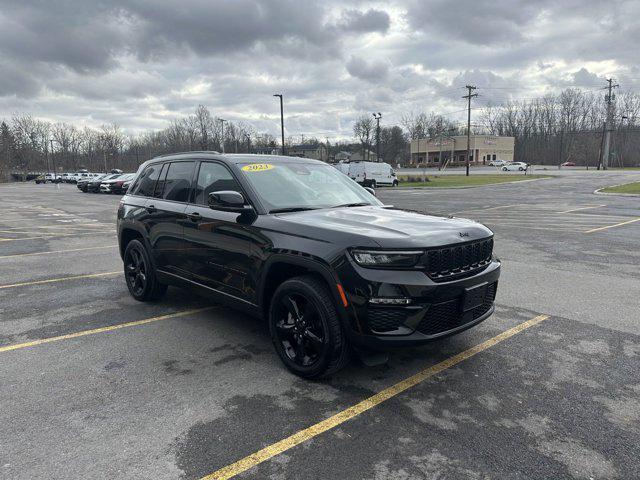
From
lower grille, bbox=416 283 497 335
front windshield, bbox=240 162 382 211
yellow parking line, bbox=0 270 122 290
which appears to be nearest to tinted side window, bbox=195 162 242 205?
front windshield, bbox=240 162 382 211

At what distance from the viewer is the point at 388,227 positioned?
355 centimetres

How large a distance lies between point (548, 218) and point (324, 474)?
1448 centimetres

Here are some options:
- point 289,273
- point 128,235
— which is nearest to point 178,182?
point 128,235

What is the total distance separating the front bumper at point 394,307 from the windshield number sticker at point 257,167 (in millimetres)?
1671

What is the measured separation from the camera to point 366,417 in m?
3.12

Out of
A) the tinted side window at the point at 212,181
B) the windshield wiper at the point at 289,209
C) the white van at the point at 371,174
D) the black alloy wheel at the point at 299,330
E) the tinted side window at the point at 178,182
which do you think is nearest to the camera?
the black alloy wheel at the point at 299,330

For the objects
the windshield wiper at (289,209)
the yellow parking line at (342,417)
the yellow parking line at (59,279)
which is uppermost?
the windshield wiper at (289,209)

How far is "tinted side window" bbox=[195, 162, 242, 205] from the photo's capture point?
14.4ft

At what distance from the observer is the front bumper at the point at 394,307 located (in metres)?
3.17

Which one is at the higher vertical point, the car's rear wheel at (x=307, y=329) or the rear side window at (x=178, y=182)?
the rear side window at (x=178, y=182)

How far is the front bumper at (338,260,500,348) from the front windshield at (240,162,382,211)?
3.96 feet

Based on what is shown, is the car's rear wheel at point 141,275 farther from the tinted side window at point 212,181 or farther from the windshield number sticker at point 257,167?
the windshield number sticker at point 257,167

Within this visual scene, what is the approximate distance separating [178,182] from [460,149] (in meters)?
101

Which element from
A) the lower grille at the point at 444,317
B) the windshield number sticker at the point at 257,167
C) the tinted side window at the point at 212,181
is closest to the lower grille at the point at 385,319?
the lower grille at the point at 444,317
